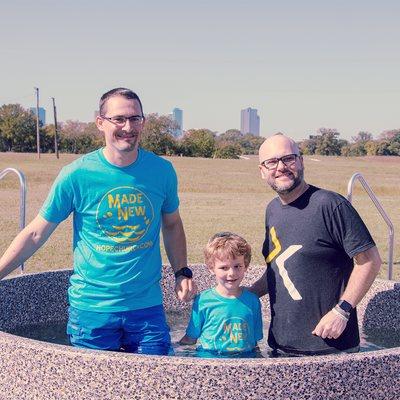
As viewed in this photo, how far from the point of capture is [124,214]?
3.53m

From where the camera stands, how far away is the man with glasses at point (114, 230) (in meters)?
3.49

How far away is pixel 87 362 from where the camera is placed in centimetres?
306

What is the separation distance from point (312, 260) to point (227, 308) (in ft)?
1.74

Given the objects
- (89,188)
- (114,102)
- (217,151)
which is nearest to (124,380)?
(89,188)

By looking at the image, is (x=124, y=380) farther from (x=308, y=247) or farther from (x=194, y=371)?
(x=308, y=247)

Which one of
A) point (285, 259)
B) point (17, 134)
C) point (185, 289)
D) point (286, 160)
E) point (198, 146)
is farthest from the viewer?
point (198, 146)

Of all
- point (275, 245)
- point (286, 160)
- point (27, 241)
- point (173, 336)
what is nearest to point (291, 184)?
point (286, 160)

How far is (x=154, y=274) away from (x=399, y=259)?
23.7 ft

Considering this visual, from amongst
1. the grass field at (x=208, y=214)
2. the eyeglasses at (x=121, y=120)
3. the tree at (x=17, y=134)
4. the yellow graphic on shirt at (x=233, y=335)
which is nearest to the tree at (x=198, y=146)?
the tree at (x=17, y=134)

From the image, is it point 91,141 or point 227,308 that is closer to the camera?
point 227,308

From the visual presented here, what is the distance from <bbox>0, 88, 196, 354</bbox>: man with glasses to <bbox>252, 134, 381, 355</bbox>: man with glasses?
565 millimetres

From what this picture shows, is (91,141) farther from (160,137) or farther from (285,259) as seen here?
(285,259)

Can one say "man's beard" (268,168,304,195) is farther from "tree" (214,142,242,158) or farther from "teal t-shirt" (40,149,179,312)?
"tree" (214,142,242,158)

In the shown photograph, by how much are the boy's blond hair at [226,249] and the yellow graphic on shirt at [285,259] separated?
0.15 metres
